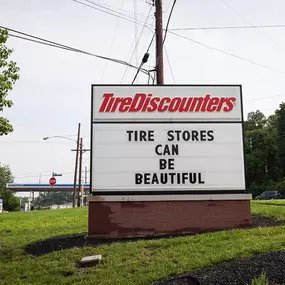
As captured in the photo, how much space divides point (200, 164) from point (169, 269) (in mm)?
4672

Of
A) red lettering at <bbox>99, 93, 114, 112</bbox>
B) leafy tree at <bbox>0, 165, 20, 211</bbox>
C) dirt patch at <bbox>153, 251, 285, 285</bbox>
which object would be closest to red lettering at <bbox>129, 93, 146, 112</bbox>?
red lettering at <bbox>99, 93, 114, 112</bbox>

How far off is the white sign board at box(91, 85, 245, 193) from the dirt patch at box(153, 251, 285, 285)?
177 inches

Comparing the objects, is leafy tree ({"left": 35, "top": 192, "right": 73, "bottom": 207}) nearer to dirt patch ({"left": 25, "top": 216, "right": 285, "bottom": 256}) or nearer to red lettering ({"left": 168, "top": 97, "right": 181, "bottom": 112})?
dirt patch ({"left": 25, "top": 216, "right": 285, "bottom": 256})

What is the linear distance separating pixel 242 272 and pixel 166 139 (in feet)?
19.0

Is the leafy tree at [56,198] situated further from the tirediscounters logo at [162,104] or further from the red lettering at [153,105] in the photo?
the red lettering at [153,105]

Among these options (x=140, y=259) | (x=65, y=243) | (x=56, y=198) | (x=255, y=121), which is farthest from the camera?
(x=56, y=198)

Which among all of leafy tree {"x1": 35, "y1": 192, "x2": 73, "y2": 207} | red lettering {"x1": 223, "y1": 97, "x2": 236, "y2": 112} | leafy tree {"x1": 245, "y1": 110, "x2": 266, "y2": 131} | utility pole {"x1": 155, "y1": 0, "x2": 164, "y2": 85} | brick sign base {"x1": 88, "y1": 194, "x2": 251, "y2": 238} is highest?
leafy tree {"x1": 245, "y1": 110, "x2": 266, "y2": 131}

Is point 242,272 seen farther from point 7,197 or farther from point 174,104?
point 7,197

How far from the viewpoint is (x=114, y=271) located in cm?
779

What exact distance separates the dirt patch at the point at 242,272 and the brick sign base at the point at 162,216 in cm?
415

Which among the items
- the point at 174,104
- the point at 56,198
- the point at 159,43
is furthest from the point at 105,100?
the point at 56,198

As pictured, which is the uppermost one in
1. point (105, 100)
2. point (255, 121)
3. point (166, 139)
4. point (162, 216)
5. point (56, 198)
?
point (255, 121)

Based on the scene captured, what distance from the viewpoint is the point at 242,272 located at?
6402mm

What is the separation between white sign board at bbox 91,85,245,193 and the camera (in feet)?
37.6
